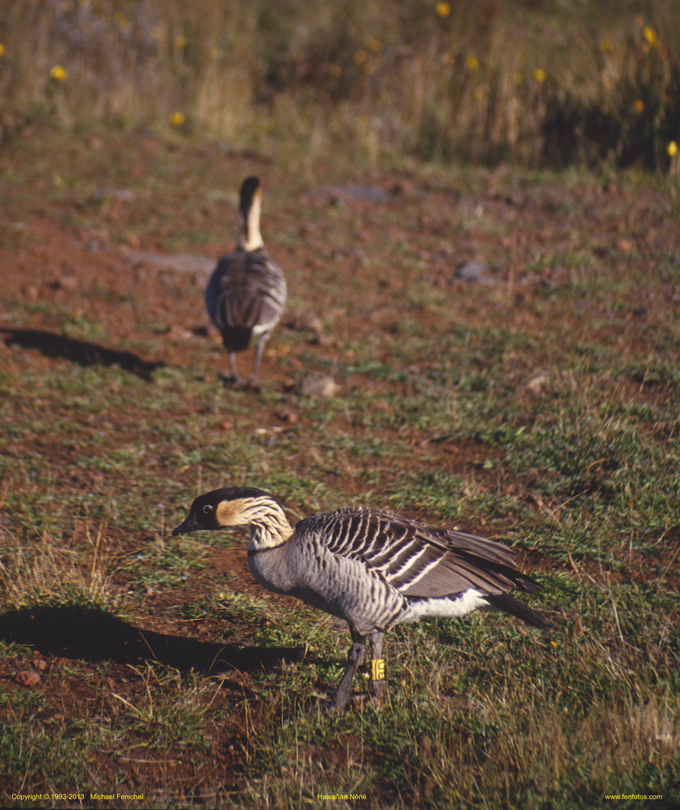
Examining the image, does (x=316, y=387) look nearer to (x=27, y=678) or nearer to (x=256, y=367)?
(x=256, y=367)

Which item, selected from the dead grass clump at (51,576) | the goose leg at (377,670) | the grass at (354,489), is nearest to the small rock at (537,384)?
the grass at (354,489)

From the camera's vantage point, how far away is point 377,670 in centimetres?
345

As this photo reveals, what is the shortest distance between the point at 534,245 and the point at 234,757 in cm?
783

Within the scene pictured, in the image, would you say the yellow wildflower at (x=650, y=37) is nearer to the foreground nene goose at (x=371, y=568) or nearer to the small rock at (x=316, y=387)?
the small rock at (x=316, y=387)

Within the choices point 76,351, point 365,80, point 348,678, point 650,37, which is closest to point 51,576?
point 348,678

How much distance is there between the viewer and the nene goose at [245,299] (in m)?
6.51

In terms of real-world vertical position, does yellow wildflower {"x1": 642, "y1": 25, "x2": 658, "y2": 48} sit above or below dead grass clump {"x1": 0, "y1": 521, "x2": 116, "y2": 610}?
above

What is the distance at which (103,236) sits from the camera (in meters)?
9.82

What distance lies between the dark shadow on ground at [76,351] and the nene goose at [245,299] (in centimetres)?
93

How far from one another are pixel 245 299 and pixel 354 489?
2233 mm

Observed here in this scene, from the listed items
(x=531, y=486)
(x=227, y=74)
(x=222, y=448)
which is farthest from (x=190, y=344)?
(x=227, y=74)

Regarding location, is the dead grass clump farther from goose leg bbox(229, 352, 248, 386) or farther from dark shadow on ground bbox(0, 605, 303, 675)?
goose leg bbox(229, 352, 248, 386)

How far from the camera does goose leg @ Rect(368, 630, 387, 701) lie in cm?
345

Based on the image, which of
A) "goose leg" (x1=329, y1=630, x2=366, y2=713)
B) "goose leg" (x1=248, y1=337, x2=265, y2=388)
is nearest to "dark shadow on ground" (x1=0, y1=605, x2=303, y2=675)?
"goose leg" (x1=329, y1=630, x2=366, y2=713)
